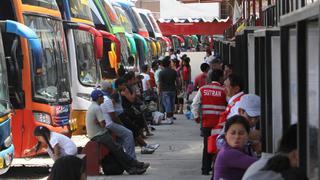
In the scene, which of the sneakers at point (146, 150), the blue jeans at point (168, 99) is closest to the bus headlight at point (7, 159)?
the sneakers at point (146, 150)

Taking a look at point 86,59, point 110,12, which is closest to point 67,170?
point 86,59

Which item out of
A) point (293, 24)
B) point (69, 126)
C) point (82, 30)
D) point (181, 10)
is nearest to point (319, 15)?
point (293, 24)

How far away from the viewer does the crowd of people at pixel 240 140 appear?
428 centimetres

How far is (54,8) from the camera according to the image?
48.9 ft

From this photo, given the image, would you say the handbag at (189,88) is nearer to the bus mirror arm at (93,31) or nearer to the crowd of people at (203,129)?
the crowd of people at (203,129)

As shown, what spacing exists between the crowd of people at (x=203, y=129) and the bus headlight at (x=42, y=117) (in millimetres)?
680

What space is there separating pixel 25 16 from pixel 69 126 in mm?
2301

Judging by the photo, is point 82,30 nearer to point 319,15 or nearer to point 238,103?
point 238,103

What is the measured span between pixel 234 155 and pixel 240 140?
5.0 inches

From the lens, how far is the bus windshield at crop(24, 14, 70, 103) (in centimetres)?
1334

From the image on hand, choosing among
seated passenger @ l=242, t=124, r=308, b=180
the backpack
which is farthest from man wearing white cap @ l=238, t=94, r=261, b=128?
the backpack

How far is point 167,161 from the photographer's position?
1545cm

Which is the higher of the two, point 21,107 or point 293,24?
point 293,24

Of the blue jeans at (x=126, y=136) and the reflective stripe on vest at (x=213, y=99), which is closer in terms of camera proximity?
the reflective stripe on vest at (x=213, y=99)
